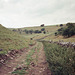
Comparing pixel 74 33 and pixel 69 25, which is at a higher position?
pixel 69 25

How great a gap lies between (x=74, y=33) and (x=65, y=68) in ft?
198

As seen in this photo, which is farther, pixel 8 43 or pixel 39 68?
pixel 8 43

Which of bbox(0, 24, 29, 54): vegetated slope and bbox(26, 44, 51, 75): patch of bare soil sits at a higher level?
bbox(0, 24, 29, 54): vegetated slope

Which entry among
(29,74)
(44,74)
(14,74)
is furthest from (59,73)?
(14,74)

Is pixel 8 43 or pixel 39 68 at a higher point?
pixel 8 43

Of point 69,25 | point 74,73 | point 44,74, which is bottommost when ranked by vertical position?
point 44,74

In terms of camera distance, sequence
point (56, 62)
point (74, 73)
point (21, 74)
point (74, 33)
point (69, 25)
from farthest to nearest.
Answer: point (69, 25) → point (74, 33) → point (21, 74) → point (56, 62) → point (74, 73)

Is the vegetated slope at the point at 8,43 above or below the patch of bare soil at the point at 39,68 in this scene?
above

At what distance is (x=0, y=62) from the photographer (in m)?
8.56

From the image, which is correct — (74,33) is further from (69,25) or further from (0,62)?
(0,62)

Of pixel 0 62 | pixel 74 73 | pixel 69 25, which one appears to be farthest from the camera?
pixel 69 25

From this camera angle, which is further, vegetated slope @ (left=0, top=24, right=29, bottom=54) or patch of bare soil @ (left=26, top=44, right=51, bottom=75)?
vegetated slope @ (left=0, top=24, right=29, bottom=54)

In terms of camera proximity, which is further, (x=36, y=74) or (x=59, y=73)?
(x=36, y=74)

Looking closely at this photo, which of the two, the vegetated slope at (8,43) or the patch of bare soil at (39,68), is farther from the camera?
the vegetated slope at (8,43)
